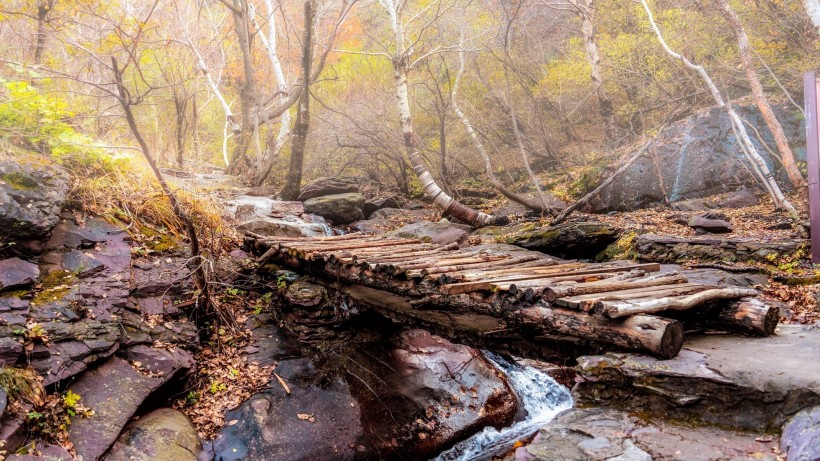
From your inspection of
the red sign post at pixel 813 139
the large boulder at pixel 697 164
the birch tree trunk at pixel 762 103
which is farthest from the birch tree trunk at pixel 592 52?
the red sign post at pixel 813 139

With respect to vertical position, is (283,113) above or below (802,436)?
above

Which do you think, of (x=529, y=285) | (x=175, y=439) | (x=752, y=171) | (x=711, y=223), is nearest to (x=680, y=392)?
(x=529, y=285)

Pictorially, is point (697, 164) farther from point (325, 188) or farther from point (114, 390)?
point (114, 390)

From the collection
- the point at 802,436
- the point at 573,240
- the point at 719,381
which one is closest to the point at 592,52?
the point at 573,240

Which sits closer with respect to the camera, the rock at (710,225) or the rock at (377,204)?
the rock at (710,225)

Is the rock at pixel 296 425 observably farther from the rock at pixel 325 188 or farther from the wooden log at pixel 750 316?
the rock at pixel 325 188

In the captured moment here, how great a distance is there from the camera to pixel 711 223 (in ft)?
34.5

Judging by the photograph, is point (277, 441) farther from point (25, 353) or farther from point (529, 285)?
point (529, 285)

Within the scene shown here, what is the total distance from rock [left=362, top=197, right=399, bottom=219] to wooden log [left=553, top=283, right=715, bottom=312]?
395 inches

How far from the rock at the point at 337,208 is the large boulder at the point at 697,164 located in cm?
684

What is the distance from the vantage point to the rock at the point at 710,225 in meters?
10.4

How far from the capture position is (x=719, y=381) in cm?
365

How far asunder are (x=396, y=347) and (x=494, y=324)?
2217 mm

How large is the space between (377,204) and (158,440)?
1033 cm
